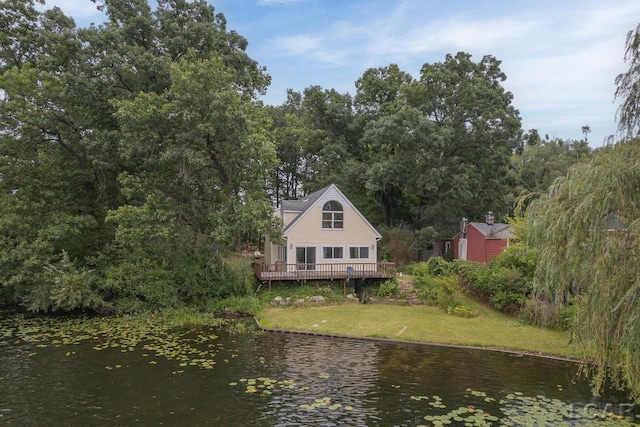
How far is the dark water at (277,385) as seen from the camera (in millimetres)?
9492

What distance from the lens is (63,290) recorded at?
19.4m

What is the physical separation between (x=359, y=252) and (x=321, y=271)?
399 centimetres

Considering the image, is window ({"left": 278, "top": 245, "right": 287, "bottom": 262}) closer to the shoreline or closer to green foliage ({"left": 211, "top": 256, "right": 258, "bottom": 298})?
green foliage ({"left": 211, "top": 256, "right": 258, "bottom": 298})

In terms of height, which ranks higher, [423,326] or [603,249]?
[603,249]

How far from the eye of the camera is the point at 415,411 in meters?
9.80

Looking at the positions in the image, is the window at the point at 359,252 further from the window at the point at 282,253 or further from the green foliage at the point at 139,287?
the green foliage at the point at 139,287

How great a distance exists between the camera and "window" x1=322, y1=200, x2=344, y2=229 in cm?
2684

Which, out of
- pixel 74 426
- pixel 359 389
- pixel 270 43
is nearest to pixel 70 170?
pixel 270 43

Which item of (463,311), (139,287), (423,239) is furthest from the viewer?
(423,239)

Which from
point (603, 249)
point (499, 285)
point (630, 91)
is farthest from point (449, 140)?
point (603, 249)

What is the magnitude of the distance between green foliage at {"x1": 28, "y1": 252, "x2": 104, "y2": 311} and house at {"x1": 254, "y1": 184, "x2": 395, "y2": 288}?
9024mm

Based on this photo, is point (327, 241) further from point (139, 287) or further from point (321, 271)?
point (139, 287)

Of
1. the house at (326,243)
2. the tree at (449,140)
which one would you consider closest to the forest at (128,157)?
the house at (326,243)

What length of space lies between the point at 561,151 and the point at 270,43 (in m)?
51.6
